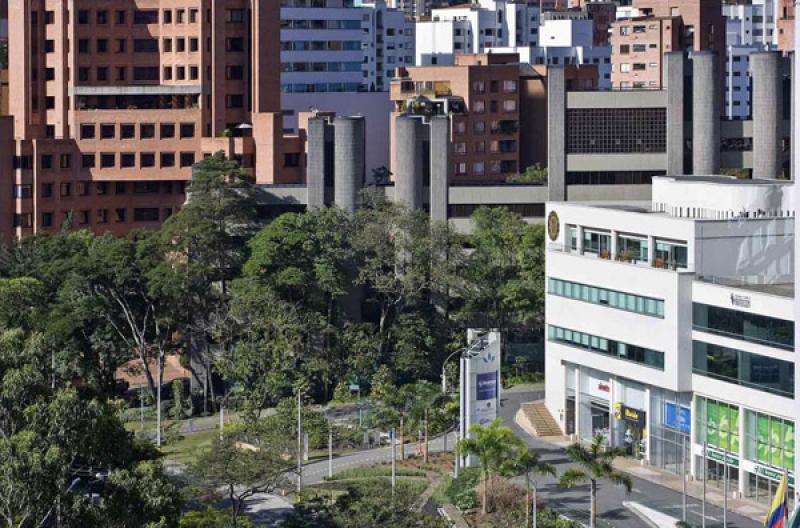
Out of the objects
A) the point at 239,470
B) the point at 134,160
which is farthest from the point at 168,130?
the point at 239,470

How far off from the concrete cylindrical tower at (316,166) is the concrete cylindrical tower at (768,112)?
80.3ft

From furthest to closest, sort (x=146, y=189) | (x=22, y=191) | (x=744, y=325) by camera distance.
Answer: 1. (x=146, y=189)
2. (x=22, y=191)
3. (x=744, y=325)

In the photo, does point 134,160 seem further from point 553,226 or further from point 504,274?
point 553,226

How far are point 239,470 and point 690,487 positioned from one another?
750 inches

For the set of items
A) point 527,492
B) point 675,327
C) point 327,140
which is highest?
point 327,140

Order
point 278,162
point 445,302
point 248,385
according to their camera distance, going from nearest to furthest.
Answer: point 248,385 < point 445,302 < point 278,162

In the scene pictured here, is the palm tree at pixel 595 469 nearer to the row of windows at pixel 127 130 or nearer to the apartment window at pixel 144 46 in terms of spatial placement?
the row of windows at pixel 127 130

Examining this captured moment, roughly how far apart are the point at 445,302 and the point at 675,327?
26782 millimetres

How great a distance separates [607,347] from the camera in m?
98.3

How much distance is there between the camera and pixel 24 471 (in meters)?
67.5

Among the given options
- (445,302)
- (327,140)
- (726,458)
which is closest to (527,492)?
(726,458)

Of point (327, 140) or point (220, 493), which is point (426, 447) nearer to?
point (220, 493)

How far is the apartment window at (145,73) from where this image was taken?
14738 centimetres

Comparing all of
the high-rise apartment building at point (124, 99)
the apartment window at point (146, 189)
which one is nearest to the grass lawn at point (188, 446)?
the high-rise apartment building at point (124, 99)
